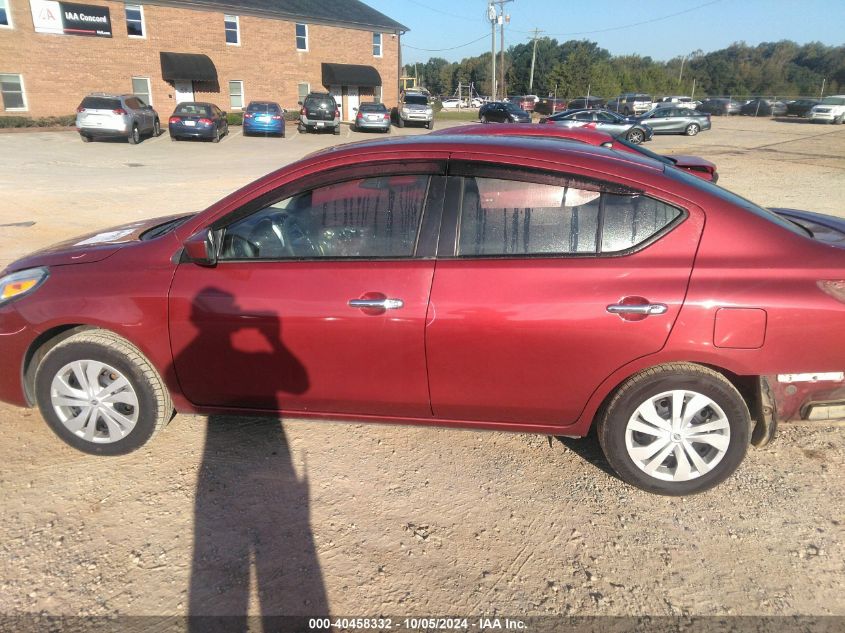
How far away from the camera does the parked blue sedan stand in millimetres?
27547

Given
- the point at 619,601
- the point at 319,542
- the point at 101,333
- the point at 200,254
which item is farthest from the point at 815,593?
the point at 101,333

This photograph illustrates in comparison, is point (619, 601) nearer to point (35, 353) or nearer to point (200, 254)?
point (200, 254)

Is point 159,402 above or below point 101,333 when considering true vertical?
below

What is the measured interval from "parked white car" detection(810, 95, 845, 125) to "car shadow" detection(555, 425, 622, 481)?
46173 millimetres

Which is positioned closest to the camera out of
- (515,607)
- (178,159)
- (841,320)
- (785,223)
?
(515,607)

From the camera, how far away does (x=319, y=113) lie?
29859 mm

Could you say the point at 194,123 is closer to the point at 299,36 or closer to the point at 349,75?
the point at 299,36

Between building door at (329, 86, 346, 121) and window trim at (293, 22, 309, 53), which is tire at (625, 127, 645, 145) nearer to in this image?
building door at (329, 86, 346, 121)

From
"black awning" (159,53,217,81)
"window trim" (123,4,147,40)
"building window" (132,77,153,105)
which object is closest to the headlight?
"black awning" (159,53,217,81)

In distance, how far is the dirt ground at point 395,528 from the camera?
2.44 meters

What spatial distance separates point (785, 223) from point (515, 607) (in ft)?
7.39

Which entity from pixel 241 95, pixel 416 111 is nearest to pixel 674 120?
pixel 416 111

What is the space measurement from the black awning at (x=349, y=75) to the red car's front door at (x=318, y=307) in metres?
37.8

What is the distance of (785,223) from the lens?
9.81 feet
